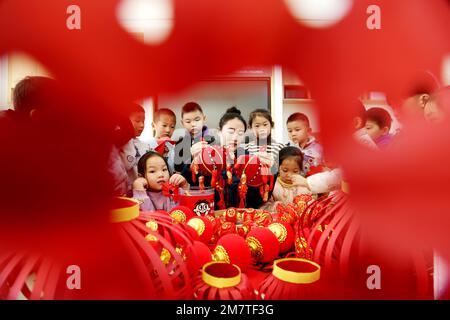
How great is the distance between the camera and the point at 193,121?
3.15ft

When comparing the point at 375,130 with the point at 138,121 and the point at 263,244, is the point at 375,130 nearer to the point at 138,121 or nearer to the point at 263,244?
the point at 263,244

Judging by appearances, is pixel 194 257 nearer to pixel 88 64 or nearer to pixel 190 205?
pixel 190 205

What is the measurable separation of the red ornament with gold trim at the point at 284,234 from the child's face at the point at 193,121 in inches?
13.8

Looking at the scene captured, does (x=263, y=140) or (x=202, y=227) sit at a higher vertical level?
(x=263, y=140)

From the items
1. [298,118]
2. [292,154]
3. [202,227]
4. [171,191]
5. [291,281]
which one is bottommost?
[291,281]

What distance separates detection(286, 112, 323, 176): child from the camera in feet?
3.07

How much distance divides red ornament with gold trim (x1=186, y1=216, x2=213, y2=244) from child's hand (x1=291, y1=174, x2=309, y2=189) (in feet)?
0.91

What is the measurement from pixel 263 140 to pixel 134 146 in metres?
0.37

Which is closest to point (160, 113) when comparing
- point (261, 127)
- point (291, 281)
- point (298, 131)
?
point (261, 127)

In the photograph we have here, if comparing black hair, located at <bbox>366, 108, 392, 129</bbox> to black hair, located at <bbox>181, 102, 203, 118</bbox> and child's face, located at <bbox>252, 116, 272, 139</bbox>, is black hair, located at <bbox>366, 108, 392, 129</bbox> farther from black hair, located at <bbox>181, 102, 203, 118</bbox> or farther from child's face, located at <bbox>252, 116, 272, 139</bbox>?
→ black hair, located at <bbox>181, 102, 203, 118</bbox>

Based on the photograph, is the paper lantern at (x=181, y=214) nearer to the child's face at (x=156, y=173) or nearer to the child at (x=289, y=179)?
the child's face at (x=156, y=173)
